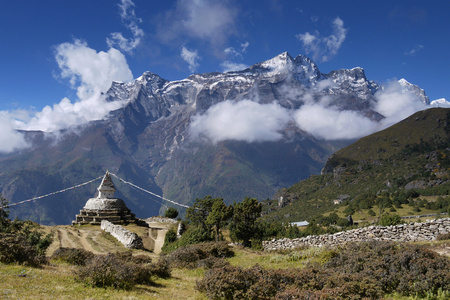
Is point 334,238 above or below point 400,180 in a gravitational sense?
Answer: below

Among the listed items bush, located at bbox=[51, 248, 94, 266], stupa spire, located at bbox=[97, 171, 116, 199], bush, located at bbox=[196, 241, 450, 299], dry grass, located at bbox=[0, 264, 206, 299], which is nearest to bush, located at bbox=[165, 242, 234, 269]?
dry grass, located at bbox=[0, 264, 206, 299]

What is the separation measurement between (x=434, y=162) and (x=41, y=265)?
558ft

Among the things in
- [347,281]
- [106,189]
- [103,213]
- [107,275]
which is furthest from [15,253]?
[106,189]

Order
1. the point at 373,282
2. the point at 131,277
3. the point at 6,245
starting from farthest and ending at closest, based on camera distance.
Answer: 1. the point at 6,245
2. the point at 131,277
3. the point at 373,282

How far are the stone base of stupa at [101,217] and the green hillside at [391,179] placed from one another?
80976mm

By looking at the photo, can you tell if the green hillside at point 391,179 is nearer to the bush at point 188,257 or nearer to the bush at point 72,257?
the bush at point 188,257

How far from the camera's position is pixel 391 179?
142375 millimetres

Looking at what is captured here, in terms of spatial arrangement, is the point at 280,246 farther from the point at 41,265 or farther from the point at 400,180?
the point at 400,180

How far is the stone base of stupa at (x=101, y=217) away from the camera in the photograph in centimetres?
5047

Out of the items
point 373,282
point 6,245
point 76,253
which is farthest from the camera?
point 76,253

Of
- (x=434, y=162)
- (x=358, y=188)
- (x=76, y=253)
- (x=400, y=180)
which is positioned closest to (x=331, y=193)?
(x=358, y=188)

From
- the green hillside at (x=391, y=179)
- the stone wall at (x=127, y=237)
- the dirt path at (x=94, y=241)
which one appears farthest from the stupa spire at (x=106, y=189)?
the green hillside at (x=391, y=179)

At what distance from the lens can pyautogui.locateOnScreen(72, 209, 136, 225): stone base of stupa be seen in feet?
166

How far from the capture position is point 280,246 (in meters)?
28.4
